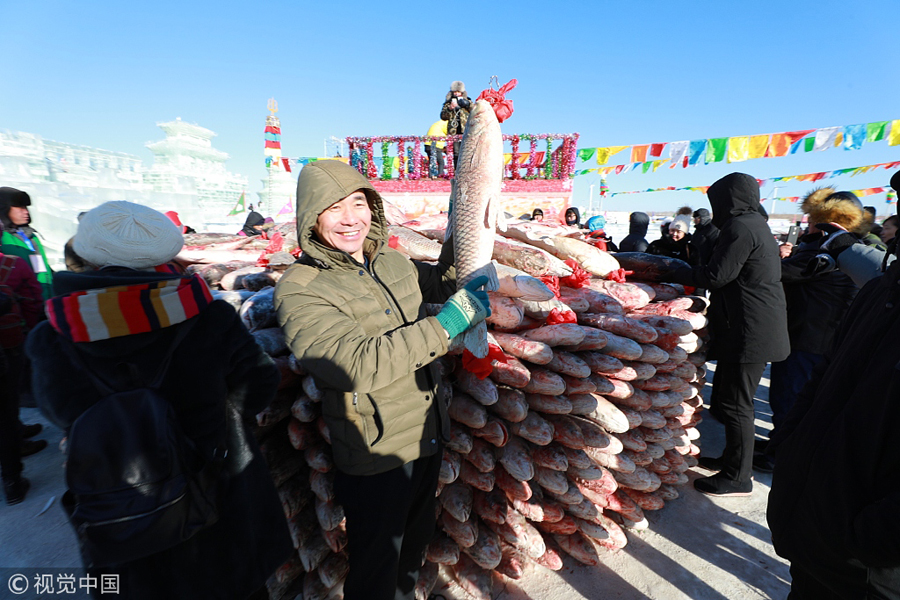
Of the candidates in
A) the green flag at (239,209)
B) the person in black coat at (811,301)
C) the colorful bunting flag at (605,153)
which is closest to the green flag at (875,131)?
the colorful bunting flag at (605,153)

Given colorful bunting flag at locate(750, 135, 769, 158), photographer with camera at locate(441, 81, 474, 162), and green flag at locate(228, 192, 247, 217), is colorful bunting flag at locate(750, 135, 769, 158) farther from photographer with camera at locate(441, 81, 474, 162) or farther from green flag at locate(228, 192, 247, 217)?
green flag at locate(228, 192, 247, 217)

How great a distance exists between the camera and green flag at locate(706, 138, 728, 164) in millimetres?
12430

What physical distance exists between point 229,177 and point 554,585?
36067 mm

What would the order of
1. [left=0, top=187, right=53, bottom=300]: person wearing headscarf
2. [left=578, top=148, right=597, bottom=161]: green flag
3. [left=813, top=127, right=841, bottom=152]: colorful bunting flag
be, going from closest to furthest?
1. [left=0, top=187, right=53, bottom=300]: person wearing headscarf
2. [left=813, top=127, right=841, bottom=152]: colorful bunting flag
3. [left=578, top=148, right=597, bottom=161]: green flag

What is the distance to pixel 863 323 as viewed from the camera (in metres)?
1.27

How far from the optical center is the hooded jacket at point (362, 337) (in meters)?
1.30

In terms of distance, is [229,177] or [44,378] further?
[229,177]

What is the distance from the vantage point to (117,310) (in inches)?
44.8

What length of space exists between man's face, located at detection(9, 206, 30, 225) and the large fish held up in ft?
14.0

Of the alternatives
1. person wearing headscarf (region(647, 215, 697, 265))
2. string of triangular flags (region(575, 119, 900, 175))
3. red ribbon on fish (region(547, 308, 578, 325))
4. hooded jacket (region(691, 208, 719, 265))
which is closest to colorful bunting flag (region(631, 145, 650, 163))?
string of triangular flags (region(575, 119, 900, 175))

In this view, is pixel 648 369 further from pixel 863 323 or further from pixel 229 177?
pixel 229 177

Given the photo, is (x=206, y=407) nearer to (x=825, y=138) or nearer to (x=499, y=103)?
(x=499, y=103)

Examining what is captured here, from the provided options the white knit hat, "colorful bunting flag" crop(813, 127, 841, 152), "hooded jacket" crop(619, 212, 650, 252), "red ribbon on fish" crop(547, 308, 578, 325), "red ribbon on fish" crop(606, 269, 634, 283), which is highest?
"colorful bunting flag" crop(813, 127, 841, 152)

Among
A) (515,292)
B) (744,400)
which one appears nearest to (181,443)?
(515,292)
